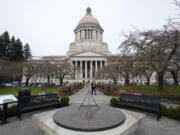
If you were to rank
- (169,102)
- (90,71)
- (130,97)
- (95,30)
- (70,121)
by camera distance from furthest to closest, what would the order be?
(95,30) < (90,71) < (169,102) < (130,97) < (70,121)

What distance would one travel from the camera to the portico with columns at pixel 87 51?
68.7 m

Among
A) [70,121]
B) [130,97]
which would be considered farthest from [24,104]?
[130,97]

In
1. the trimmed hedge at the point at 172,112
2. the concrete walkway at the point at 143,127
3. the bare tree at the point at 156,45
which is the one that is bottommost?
the concrete walkway at the point at 143,127

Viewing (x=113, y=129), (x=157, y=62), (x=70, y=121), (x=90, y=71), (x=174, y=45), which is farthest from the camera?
(x=90, y=71)

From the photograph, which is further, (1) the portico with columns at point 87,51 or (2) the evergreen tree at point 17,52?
(1) the portico with columns at point 87,51

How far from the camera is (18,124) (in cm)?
675

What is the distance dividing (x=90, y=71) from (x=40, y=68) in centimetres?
4026

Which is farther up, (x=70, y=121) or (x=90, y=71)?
(x=90, y=71)

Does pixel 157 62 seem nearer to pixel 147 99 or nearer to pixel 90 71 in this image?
pixel 147 99

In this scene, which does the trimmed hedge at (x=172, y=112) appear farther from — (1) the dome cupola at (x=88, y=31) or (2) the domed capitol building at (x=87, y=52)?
(1) the dome cupola at (x=88, y=31)

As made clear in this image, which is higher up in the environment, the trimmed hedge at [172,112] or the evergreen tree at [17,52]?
the evergreen tree at [17,52]

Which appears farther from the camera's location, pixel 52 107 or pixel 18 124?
pixel 52 107

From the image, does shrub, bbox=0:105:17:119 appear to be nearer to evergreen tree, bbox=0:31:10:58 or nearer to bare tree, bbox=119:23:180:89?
bare tree, bbox=119:23:180:89

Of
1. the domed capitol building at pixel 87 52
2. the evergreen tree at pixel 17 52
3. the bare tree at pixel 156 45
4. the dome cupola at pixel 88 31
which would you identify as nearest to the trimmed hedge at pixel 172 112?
the bare tree at pixel 156 45
